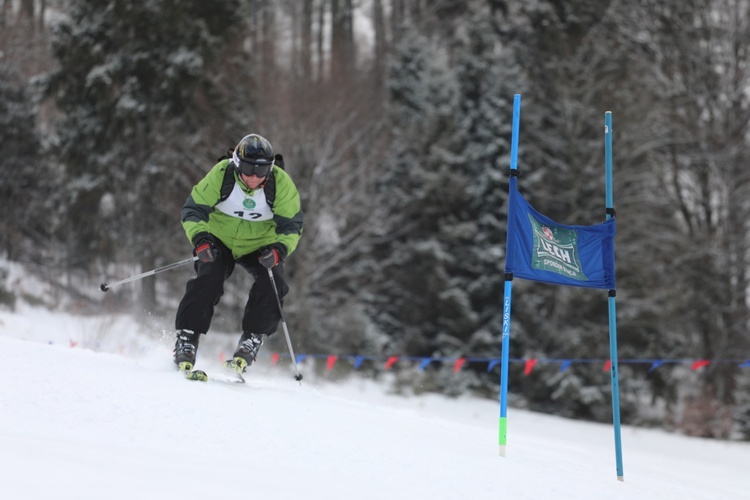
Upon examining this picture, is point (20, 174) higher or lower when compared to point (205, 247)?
higher

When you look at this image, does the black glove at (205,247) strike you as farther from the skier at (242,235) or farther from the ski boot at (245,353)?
the ski boot at (245,353)

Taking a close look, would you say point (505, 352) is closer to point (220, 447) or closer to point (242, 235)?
point (242, 235)

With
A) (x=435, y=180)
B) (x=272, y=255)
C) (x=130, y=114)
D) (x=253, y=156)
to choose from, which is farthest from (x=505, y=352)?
(x=130, y=114)

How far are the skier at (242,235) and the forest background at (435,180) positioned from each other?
12.4m

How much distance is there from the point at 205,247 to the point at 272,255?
1.68 feet

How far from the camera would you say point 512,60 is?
23672mm

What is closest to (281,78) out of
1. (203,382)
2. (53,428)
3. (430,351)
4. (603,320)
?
(430,351)

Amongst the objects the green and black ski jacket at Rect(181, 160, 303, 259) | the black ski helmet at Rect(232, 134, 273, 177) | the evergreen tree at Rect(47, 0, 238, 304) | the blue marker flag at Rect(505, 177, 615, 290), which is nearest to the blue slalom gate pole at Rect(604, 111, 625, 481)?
the blue marker flag at Rect(505, 177, 615, 290)

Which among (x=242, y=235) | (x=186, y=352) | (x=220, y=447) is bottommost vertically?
(x=220, y=447)

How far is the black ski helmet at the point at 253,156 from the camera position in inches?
231

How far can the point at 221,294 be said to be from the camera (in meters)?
6.37

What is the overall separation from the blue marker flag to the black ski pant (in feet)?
6.27

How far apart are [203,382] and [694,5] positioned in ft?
65.1

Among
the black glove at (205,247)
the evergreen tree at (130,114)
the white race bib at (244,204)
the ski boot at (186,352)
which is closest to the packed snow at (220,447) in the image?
the ski boot at (186,352)
